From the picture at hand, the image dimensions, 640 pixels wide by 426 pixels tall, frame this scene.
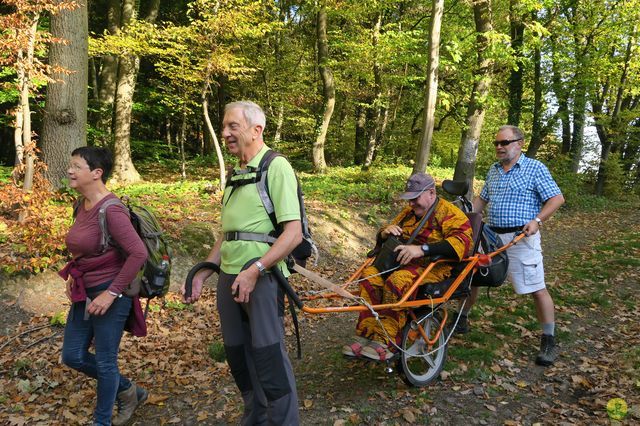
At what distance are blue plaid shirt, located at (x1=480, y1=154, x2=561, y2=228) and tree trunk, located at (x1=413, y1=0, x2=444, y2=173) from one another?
600cm

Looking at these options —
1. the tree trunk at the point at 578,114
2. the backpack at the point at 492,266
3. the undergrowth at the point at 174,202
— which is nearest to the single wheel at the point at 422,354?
the backpack at the point at 492,266

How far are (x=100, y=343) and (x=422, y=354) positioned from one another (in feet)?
9.32

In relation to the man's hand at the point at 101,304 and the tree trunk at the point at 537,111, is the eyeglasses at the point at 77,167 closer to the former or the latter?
the man's hand at the point at 101,304

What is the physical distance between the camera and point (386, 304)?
12.4 ft

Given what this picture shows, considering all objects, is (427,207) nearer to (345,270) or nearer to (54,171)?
(345,270)

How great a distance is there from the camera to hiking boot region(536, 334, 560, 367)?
4.65 metres

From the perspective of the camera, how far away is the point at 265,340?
2775 mm

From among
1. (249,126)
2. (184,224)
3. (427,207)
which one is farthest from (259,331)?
(184,224)

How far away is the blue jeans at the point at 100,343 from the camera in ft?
11.0

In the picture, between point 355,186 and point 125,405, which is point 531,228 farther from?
point 355,186

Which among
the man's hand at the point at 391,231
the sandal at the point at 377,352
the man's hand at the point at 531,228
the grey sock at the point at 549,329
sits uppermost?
the man's hand at the point at 531,228

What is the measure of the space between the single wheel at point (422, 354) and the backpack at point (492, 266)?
2.39 feet

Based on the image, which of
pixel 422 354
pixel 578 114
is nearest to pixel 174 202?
pixel 422 354

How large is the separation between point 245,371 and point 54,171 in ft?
22.4
